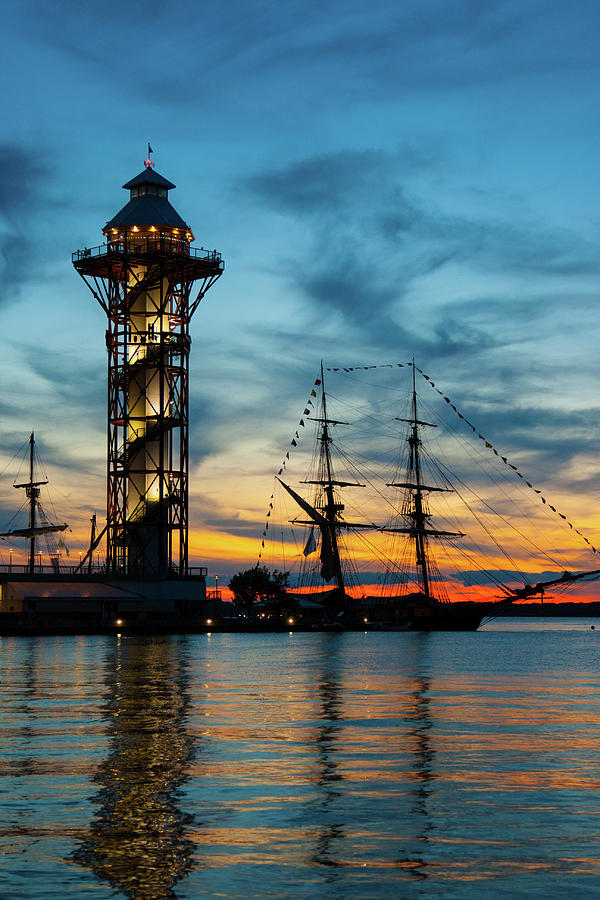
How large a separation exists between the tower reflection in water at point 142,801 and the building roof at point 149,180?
346ft

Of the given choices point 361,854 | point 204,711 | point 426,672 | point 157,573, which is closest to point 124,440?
point 157,573

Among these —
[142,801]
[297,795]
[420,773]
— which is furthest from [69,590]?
[142,801]

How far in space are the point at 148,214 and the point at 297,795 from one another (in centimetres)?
12074

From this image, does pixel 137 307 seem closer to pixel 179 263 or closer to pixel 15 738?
pixel 179 263

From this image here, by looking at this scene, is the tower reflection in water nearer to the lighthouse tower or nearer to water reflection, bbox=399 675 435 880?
water reflection, bbox=399 675 435 880

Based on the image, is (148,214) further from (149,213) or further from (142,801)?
(142,801)

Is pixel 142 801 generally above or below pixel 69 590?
below

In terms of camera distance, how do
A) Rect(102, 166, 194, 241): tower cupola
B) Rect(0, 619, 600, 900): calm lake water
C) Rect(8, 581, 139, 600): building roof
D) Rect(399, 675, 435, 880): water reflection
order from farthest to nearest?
Rect(102, 166, 194, 241): tower cupola → Rect(8, 581, 139, 600): building roof → Rect(399, 675, 435, 880): water reflection → Rect(0, 619, 600, 900): calm lake water

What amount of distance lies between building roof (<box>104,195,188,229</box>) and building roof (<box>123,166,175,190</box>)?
1995 mm

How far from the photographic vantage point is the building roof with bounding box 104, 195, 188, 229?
13512 cm

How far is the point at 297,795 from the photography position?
21812 millimetres

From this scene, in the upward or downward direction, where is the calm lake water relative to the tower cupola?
downward

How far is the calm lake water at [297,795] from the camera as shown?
15.5 metres

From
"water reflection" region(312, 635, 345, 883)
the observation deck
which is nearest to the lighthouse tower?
the observation deck
